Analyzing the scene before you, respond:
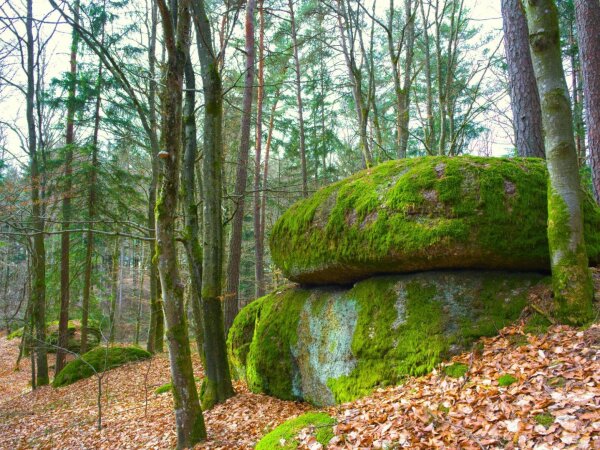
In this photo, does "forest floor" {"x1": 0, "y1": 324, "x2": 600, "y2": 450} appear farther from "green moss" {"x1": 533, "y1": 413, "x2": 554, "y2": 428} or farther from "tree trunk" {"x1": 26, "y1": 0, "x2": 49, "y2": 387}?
"tree trunk" {"x1": 26, "y1": 0, "x2": 49, "y2": 387}

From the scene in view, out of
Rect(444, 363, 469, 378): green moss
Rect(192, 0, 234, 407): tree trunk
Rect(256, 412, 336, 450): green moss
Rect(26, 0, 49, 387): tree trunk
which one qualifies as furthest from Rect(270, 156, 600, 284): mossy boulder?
Rect(26, 0, 49, 387): tree trunk

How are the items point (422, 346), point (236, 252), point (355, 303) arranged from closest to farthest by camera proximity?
point (422, 346) < point (355, 303) < point (236, 252)

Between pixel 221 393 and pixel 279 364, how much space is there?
101 centimetres

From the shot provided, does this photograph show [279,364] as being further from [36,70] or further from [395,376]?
[36,70]

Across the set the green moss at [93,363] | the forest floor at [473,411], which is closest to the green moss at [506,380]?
the forest floor at [473,411]

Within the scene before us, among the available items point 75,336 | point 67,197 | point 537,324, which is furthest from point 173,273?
point 75,336

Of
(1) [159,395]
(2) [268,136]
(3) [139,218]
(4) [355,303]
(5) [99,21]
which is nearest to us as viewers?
(4) [355,303]

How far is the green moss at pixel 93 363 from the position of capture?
12.1 meters

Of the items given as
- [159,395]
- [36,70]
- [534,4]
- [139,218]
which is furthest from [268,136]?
[534,4]

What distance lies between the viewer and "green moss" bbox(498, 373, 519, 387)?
3.42 meters

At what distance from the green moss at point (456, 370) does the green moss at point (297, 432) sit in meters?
1.27

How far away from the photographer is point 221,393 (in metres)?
6.52

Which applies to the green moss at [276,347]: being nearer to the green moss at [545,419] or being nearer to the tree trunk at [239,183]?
the tree trunk at [239,183]

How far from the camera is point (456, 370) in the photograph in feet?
13.6
